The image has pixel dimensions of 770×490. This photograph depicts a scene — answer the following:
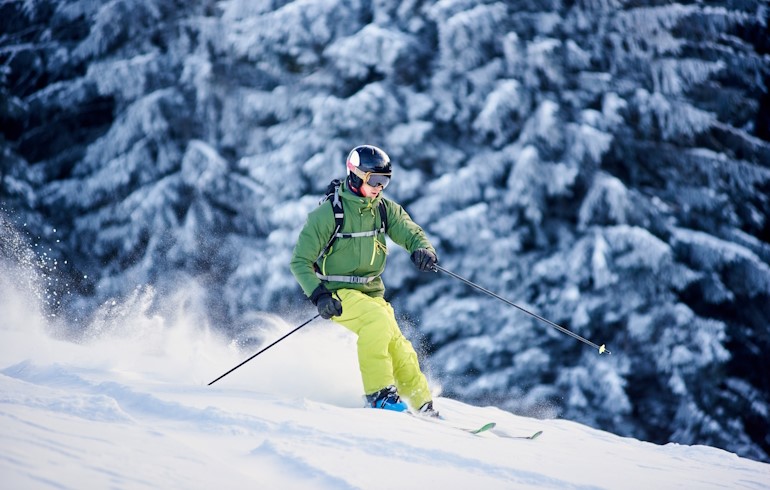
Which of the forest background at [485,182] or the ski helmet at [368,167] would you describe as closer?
the ski helmet at [368,167]

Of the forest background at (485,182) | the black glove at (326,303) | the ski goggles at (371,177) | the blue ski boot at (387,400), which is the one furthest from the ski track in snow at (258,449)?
the forest background at (485,182)

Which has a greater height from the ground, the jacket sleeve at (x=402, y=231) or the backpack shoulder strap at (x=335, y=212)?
the backpack shoulder strap at (x=335, y=212)

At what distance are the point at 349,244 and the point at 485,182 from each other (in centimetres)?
595

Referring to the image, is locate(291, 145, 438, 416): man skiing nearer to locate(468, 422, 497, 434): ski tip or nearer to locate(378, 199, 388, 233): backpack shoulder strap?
locate(378, 199, 388, 233): backpack shoulder strap

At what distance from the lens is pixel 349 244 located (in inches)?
192

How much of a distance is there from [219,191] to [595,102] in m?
5.69

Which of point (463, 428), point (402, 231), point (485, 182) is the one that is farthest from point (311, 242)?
point (485, 182)

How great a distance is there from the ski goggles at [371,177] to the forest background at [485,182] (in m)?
5.55

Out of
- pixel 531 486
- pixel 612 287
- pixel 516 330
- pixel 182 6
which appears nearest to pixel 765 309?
pixel 612 287

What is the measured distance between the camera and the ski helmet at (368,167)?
15.6 ft

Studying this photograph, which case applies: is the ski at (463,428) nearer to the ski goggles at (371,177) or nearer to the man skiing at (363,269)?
the man skiing at (363,269)

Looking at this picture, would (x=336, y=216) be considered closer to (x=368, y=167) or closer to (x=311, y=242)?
(x=311, y=242)

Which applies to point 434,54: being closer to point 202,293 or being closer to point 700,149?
point 700,149

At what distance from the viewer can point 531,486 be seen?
3.15m
